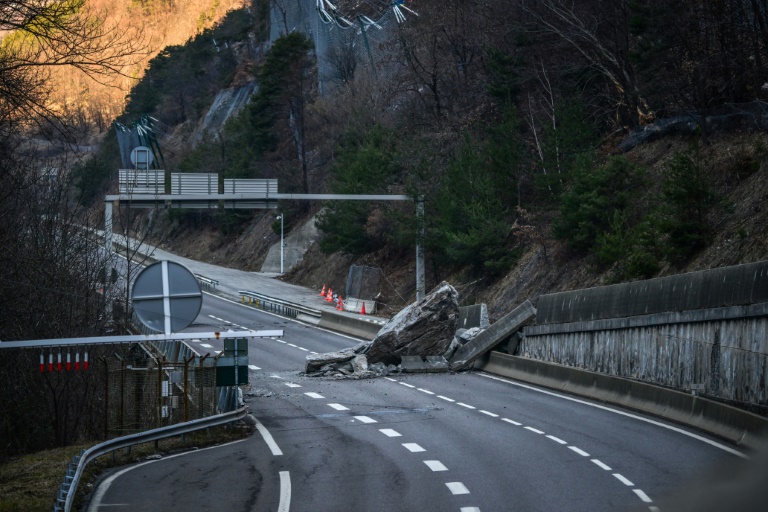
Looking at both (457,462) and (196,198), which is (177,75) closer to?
(196,198)

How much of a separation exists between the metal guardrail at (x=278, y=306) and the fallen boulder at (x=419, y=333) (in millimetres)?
19048

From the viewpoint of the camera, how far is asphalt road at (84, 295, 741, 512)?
14352mm

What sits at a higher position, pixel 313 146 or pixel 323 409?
pixel 313 146

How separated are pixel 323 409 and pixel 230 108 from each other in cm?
10511

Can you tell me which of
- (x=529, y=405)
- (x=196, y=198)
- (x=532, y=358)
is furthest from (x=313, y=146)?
(x=529, y=405)

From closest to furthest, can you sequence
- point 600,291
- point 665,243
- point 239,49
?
point 600,291
point 665,243
point 239,49

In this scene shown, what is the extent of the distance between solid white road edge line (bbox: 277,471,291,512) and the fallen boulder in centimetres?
1715

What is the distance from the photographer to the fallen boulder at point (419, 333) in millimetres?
34000

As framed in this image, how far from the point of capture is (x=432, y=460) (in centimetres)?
1758

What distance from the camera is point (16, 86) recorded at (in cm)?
1359

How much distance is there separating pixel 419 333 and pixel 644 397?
12017mm

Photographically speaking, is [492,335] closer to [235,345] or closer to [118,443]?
[235,345]

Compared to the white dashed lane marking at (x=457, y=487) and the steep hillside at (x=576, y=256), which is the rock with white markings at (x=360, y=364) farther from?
the white dashed lane marking at (x=457, y=487)

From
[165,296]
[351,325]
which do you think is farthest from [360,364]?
[165,296]
